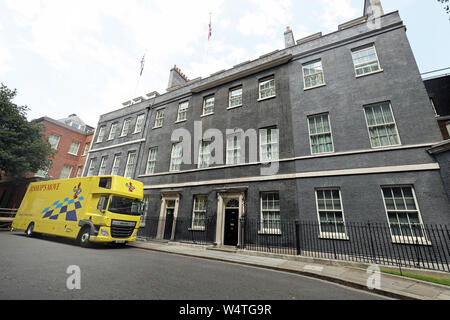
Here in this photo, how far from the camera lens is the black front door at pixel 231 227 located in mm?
10914

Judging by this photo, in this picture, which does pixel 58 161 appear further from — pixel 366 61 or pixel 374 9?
pixel 374 9

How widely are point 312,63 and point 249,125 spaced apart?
18.2 feet

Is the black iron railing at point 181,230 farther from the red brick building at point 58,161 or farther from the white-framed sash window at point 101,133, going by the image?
the red brick building at point 58,161

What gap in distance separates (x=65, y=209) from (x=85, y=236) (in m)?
2.67

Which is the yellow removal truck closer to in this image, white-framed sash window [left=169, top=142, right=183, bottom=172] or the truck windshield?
the truck windshield

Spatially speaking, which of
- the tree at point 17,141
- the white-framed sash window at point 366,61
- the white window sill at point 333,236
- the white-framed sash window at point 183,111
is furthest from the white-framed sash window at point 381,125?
the tree at point 17,141

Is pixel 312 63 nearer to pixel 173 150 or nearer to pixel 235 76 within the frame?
pixel 235 76

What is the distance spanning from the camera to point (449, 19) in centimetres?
836

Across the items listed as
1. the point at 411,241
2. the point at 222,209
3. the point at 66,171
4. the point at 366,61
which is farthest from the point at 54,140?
the point at 411,241

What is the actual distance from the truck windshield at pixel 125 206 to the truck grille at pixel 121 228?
502 mm

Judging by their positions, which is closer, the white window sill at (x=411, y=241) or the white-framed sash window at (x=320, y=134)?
the white window sill at (x=411, y=241)

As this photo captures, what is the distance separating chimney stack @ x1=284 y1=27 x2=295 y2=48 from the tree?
26.1 metres

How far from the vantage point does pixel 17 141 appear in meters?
19.0

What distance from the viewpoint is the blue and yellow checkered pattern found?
10.1 metres
